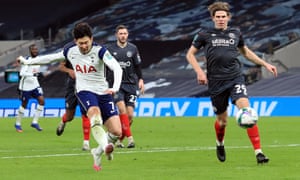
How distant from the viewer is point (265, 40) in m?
45.8

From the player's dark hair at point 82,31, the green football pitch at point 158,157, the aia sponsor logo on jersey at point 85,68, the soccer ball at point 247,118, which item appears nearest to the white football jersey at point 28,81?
the green football pitch at point 158,157

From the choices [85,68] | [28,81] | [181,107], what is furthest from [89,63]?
[181,107]

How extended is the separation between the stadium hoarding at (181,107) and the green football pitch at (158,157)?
8685 millimetres

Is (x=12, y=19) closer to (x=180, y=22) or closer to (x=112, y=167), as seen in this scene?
(x=180, y=22)

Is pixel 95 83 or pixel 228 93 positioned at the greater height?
pixel 95 83

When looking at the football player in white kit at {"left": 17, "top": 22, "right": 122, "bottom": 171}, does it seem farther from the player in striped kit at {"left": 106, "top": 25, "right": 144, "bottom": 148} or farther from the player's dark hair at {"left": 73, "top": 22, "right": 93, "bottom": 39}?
the player in striped kit at {"left": 106, "top": 25, "right": 144, "bottom": 148}

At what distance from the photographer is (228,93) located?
1469 centimetres

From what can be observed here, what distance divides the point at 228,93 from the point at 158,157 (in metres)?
1.84

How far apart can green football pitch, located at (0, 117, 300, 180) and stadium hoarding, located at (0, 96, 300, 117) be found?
868 cm

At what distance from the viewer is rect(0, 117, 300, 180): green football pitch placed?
12.7 m

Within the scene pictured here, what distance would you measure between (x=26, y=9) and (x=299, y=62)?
68.5ft

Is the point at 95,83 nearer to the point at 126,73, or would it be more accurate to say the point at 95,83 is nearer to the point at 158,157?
the point at 158,157

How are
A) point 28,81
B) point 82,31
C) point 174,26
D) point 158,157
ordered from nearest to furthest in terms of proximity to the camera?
point 82,31, point 158,157, point 28,81, point 174,26

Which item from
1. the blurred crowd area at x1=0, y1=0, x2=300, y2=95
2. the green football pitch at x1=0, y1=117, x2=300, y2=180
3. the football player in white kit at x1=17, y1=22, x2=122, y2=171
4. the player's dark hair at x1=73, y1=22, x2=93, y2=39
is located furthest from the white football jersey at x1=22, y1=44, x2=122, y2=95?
the blurred crowd area at x1=0, y1=0, x2=300, y2=95
